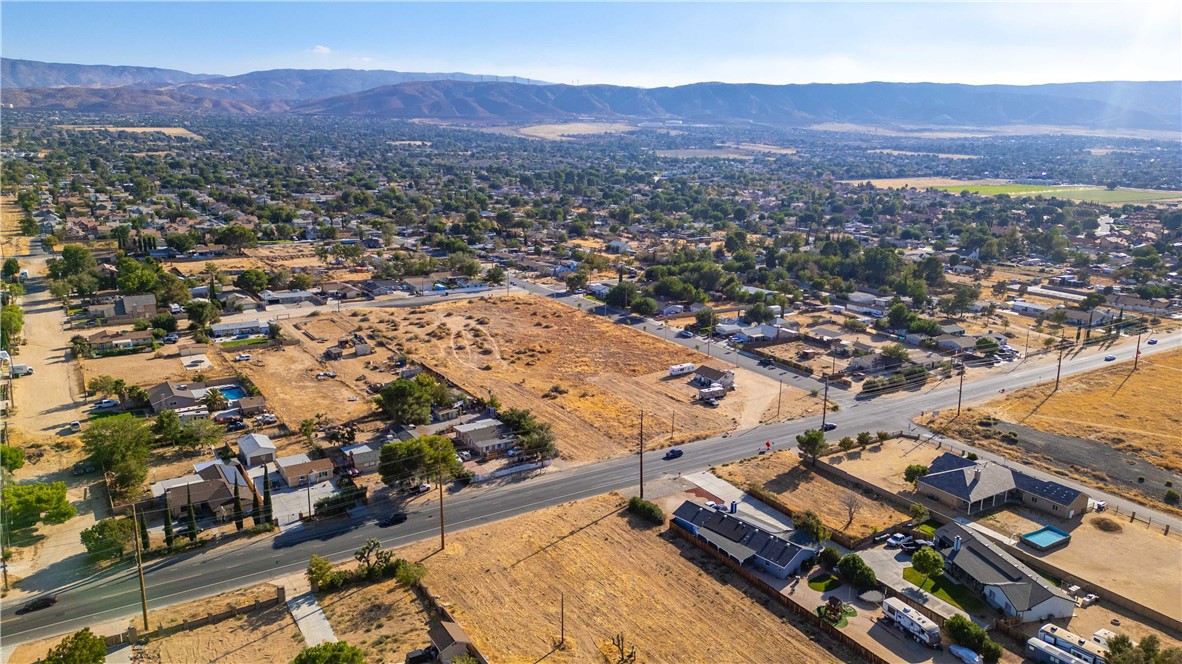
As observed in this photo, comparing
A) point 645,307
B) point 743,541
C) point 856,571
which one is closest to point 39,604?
point 743,541

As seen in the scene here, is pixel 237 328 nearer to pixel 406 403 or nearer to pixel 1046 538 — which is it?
pixel 406 403

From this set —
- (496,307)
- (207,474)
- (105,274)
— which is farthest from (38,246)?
(207,474)

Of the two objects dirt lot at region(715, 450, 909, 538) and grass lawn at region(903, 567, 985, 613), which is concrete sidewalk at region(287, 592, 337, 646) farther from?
grass lawn at region(903, 567, 985, 613)

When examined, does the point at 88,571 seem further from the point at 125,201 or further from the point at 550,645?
the point at 125,201

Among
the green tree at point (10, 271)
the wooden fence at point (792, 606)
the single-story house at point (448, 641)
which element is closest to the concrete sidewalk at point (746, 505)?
the wooden fence at point (792, 606)

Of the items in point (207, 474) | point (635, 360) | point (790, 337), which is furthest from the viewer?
point (790, 337)

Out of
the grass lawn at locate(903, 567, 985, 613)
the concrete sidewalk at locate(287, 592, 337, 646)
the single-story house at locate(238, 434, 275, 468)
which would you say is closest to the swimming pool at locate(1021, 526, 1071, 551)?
the grass lawn at locate(903, 567, 985, 613)

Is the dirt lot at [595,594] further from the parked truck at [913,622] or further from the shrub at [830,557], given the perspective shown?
the shrub at [830,557]

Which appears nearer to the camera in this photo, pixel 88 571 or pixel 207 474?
pixel 88 571
